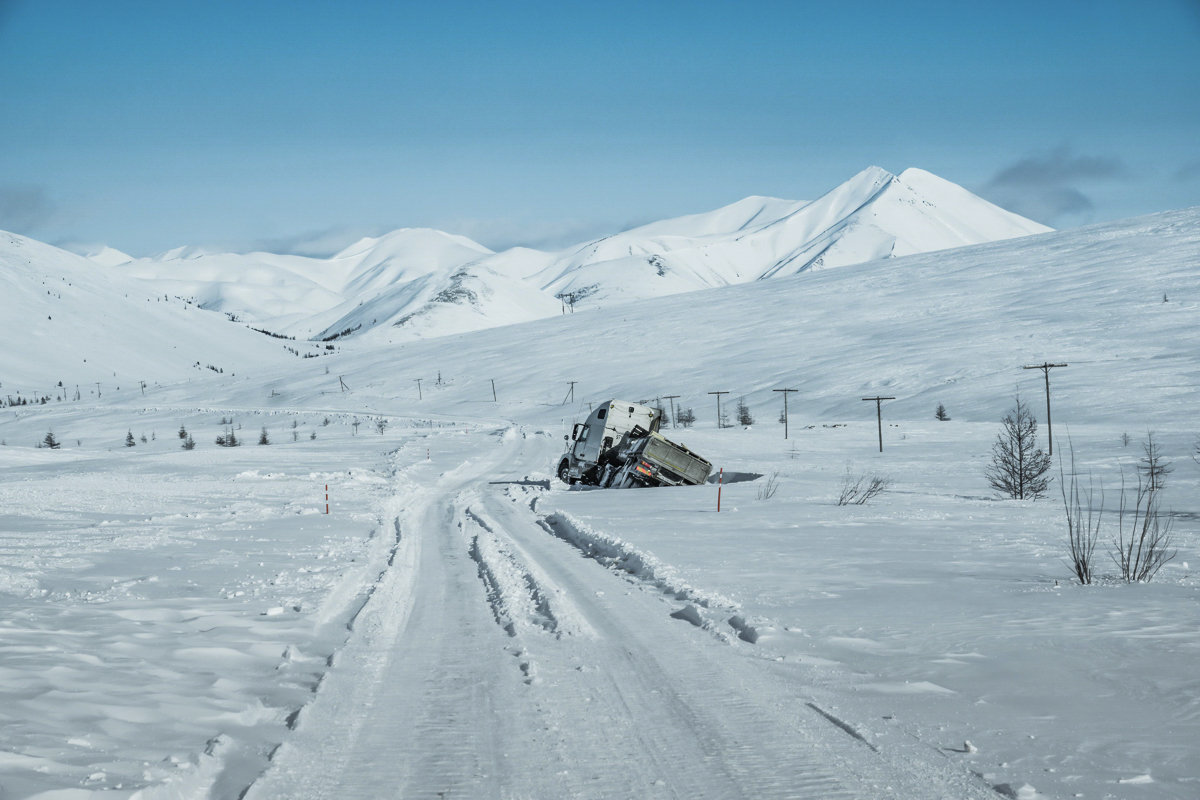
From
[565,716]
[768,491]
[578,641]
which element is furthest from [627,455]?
[565,716]

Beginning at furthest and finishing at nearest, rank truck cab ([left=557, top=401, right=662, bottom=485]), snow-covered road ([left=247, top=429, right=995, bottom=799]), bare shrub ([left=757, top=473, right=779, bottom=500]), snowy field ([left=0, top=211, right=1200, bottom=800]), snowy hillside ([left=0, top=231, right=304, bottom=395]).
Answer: snowy hillside ([left=0, top=231, right=304, bottom=395]) < truck cab ([left=557, top=401, right=662, bottom=485]) < bare shrub ([left=757, top=473, right=779, bottom=500]) < snowy field ([left=0, top=211, right=1200, bottom=800]) < snow-covered road ([left=247, top=429, right=995, bottom=799])

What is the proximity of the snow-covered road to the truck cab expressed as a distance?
64.1 ft

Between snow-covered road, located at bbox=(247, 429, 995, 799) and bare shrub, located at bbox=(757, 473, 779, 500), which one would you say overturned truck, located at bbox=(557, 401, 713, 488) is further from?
snow-covered road, located at bbox=(247, 429, 995, 799)

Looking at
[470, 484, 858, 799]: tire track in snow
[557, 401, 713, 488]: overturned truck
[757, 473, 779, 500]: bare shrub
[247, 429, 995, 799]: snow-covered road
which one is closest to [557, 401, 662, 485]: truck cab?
[557, 401, 713, 488]: overturned truck

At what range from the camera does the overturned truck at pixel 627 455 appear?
98.9ft

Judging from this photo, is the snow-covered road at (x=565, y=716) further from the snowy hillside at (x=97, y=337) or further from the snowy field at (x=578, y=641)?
the snowy hillside at (x=97, y=337)

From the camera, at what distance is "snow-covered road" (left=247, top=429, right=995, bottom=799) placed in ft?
19.4

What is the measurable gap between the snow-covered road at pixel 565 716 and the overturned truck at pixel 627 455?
57.1ft

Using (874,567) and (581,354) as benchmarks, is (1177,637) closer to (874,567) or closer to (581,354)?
(874,567)

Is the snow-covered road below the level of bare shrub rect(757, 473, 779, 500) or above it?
below

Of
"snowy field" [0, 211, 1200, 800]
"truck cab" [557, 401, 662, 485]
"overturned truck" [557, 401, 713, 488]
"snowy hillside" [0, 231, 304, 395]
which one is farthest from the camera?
"snowy hillside" [0, 231, 304, 395]

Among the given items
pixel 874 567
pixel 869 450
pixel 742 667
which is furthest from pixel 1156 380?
pixel 742 667

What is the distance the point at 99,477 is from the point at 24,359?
13099 cm

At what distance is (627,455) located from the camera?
30.8m
